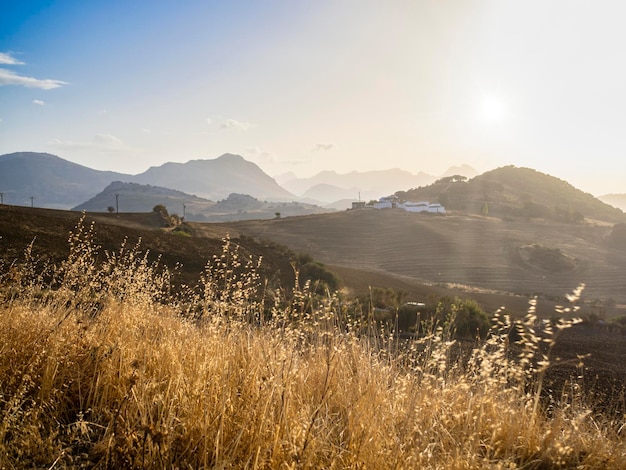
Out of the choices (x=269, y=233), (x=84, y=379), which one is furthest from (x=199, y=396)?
(x=269, y=233)

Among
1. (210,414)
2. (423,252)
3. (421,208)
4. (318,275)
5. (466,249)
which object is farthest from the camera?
(421,208)

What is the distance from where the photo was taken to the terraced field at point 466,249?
5356cm

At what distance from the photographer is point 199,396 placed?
329 centimetres

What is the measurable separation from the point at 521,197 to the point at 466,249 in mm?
77309

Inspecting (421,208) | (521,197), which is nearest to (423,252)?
(421,208)

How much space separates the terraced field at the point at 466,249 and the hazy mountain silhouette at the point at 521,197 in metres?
15.3

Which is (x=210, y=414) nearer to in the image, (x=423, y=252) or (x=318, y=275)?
(x=318, y=275)

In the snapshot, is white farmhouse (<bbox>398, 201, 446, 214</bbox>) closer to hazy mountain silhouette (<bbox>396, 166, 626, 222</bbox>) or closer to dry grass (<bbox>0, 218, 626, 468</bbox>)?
hazy mountain silhouette (<bbox>396, 166, 626, 222</bbox>)

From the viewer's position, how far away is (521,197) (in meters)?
132

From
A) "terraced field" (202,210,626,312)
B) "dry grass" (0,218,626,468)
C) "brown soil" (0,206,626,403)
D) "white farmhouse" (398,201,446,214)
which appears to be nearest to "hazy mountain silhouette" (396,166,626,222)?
"white farmhouse" (398,201,446,214)

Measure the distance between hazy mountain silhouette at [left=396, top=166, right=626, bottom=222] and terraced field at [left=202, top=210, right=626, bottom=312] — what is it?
602 inches

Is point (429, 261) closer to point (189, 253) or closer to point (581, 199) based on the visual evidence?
point (189, 253)

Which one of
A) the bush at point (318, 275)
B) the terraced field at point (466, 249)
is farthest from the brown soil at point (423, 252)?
the bush at point (318, 275)

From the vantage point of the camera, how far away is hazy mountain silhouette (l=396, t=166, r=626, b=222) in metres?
106
